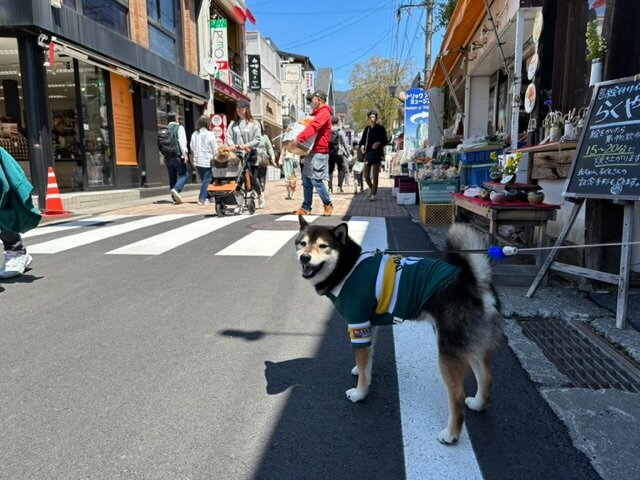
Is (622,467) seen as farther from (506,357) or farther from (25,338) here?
(25,338)

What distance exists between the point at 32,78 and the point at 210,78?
10.2m

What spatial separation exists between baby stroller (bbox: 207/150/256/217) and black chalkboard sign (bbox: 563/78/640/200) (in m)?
6.65

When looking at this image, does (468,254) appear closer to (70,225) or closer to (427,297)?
(427,297)

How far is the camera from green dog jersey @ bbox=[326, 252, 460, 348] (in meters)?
2.31

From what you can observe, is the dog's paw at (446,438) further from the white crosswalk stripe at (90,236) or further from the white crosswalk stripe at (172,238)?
the white crosswalk stripe at (90,236)

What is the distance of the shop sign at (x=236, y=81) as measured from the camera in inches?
937

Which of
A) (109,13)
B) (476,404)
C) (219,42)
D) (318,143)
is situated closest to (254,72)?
(219,42)

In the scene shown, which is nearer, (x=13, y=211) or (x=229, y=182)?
(x=13, y=211)

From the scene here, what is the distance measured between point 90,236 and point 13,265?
2.44m

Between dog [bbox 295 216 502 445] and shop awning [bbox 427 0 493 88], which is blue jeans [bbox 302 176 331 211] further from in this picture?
dog [bbox 295 216 502 445]

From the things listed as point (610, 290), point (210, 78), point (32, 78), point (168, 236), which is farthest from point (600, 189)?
point (210, 78)

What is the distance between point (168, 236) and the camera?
7316 mm

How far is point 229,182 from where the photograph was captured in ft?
30.5

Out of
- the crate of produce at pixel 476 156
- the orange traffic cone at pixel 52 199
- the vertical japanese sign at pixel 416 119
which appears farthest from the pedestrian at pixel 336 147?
the orange traffic cone at pixel 52 199
